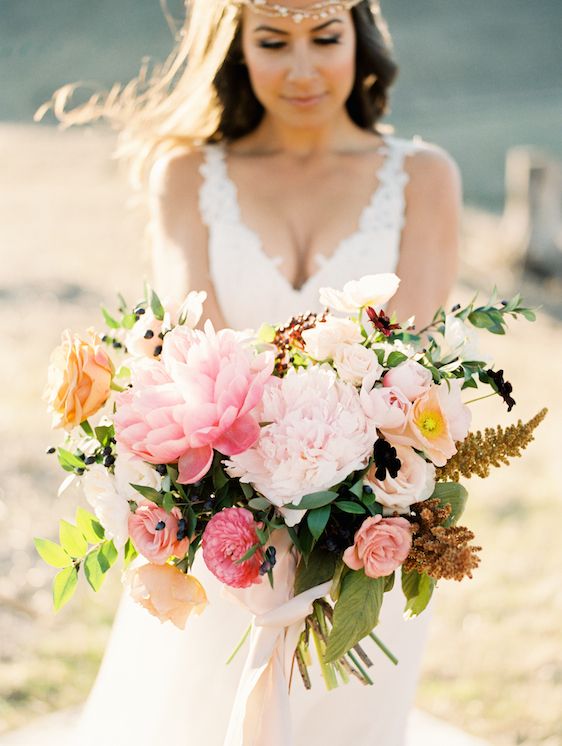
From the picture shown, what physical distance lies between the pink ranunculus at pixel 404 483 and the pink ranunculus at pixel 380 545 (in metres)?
0.03

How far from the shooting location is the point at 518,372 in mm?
7555

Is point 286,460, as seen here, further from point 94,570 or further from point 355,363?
point 94,570

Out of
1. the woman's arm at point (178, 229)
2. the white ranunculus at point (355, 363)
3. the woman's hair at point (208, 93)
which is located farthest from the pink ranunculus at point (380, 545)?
the woman's hair at point (208, 93)

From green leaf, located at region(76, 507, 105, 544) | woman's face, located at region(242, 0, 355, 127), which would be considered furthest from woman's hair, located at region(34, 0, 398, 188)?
green leaf, located at region(76, 507, 105, 544)

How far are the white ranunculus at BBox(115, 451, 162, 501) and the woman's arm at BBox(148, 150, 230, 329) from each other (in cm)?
124

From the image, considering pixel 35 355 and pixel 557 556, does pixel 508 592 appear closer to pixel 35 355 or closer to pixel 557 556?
pixel 557 556

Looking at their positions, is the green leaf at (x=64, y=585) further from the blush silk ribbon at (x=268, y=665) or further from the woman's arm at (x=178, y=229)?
the woman's arm at (x=178, y=229)

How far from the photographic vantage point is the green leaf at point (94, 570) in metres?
1.82

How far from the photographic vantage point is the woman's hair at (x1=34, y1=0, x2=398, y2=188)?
3.07 meters

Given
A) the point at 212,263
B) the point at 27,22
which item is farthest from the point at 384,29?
the point at 27,22

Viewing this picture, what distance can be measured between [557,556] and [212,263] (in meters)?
2.76

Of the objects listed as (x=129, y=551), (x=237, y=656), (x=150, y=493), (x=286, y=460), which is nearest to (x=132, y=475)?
(x=150, y=493)

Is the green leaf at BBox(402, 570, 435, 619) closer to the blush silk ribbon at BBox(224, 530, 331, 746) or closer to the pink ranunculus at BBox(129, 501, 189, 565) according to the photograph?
the blush silk ribbon at BBox(224, 530, 331, 746)

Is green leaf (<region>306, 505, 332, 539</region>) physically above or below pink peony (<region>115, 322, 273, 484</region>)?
below
